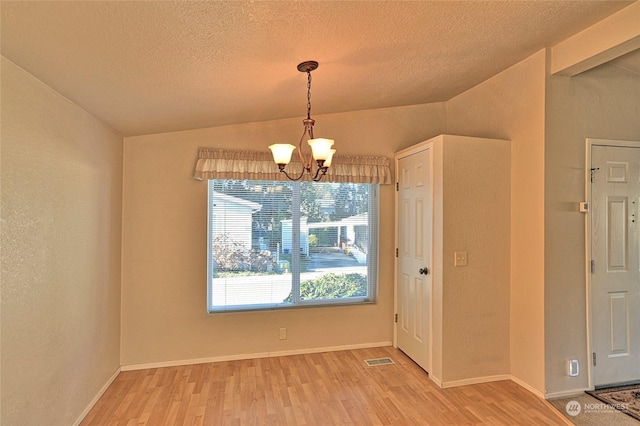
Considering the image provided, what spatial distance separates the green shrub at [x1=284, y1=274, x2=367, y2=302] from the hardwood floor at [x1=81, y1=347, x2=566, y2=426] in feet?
2.24

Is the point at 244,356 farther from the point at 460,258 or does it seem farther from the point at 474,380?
the point at 460,258

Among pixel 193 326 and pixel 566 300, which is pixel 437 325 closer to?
pixel 566 300

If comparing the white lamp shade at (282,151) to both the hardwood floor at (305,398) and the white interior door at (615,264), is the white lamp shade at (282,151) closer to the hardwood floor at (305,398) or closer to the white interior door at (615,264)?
the hardwood floor at (305,398)

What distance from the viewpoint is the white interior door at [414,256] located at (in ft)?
10.2

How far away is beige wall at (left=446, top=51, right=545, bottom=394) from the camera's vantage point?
2.71 meters

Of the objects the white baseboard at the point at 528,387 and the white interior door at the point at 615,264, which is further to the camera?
the white interior door at the point at 615,264

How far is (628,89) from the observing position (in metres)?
2.89

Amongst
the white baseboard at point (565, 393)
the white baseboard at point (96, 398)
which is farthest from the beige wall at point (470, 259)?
the white baseboard at point (96, 398)

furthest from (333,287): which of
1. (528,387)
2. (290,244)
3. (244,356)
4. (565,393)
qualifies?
(565,393)

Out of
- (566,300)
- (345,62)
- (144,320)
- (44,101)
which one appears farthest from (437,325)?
(44,101)

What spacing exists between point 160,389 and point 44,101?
2.35 m

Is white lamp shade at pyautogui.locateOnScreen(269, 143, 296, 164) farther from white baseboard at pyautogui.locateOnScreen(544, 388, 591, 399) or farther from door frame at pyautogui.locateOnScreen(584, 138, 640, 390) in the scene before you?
white baseboard at pyautogui.locateOnScreen(544, 388, 591, 399)

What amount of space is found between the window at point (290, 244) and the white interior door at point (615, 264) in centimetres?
196

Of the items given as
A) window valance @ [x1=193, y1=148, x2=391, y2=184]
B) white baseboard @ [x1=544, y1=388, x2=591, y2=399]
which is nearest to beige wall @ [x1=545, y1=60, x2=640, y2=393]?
white baseboard @ [x1=544, y1=388, x2=591, y2=399]
